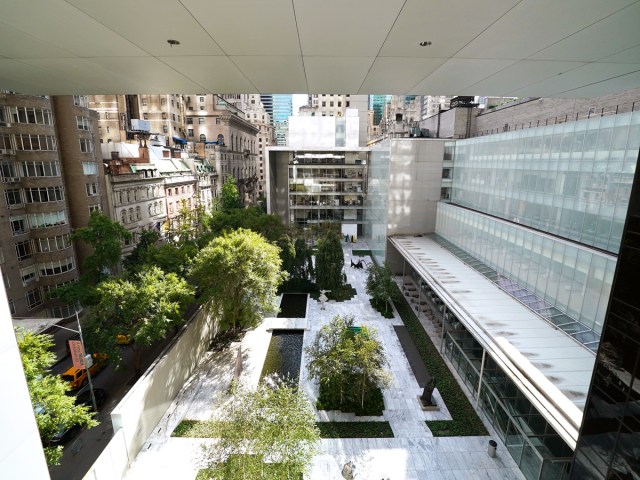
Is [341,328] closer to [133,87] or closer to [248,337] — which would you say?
[248,337]

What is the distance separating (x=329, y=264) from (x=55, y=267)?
21.0 meters

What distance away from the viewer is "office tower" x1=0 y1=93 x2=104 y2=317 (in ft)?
76.1

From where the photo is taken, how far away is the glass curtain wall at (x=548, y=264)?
13088 mm

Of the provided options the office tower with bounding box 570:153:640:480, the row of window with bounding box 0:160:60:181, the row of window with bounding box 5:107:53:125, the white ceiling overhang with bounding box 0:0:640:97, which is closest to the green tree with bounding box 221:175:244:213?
the row of window with bounding box 0:160:60:181

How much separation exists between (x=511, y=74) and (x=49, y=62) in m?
6.30

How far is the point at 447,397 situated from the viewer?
15.5 meters

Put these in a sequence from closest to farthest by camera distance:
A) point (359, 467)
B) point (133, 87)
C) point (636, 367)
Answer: point (133, 87), point (636, 367), point (359, 467)

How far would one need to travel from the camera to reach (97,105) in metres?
44.3

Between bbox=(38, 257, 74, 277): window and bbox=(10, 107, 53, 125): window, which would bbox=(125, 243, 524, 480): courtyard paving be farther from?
bbox=(10, 107, 53, 125): window

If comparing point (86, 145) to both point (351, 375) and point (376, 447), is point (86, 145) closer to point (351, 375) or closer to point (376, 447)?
point (351, 375)

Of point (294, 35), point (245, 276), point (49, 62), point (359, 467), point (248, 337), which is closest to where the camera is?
point (294, 35)

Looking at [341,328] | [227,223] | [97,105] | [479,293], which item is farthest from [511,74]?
[97,105]

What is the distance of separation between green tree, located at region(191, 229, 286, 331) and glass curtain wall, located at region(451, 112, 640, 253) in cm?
1464

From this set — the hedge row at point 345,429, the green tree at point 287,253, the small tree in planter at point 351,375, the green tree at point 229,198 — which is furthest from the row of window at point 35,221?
the green tree at point 229,198
